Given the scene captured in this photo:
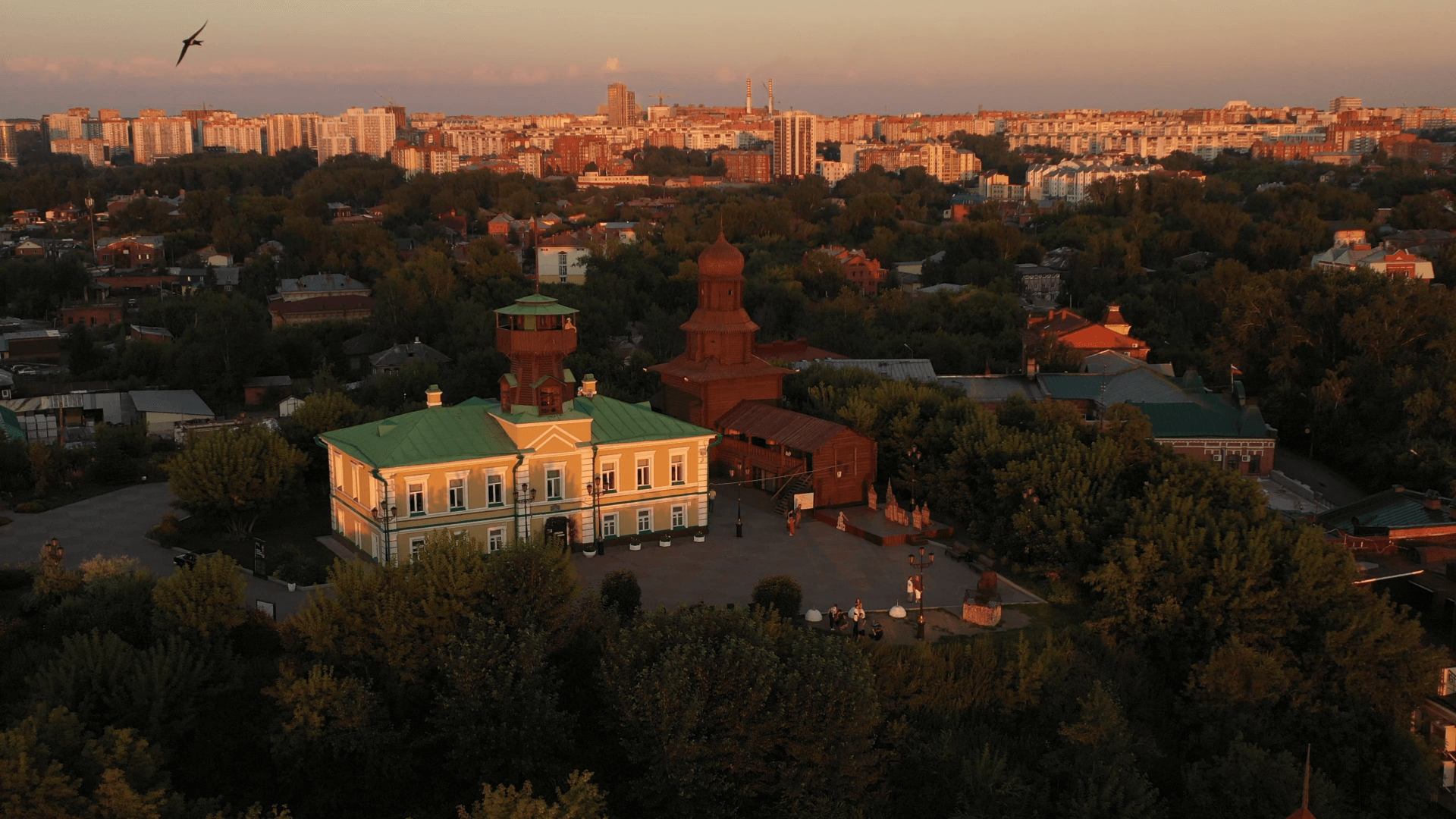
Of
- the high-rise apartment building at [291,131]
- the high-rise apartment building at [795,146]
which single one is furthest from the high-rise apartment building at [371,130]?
the high-rise apartment building at [795,146]

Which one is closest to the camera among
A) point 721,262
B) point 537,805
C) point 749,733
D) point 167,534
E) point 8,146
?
point 537,805

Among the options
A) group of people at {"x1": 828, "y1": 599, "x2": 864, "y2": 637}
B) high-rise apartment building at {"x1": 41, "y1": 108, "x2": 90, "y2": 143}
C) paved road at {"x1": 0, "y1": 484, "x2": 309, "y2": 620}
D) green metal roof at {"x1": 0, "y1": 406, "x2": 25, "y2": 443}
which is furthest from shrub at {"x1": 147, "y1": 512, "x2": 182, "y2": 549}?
high-rise apartment building at {"x1": 41, "y1": 108, "x2": 90, "y2": 143}

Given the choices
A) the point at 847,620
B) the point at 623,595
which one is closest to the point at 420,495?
the point at 623,595

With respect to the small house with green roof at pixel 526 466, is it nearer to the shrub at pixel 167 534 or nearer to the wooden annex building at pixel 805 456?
the wooden annex building at pixel 805 456

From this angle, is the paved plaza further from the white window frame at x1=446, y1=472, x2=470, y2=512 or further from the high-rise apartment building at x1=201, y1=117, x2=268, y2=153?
the high-rise apartment building at x1=201, y1=117, x2=268, y2=153

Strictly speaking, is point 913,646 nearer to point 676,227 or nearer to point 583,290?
point 583,290

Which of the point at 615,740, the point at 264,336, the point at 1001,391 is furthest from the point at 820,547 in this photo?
the point at 264,336

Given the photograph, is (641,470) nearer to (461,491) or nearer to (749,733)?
(461,491)
